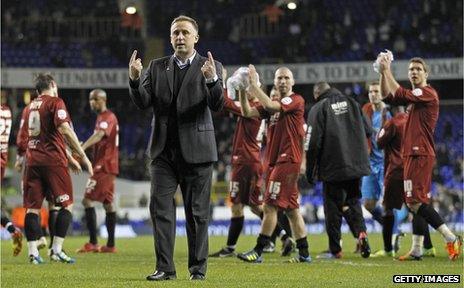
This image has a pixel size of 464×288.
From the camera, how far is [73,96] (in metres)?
39.3

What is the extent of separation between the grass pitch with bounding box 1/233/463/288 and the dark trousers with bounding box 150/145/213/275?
281mm

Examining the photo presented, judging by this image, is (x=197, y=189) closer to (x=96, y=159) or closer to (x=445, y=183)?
(x=96, y=159)

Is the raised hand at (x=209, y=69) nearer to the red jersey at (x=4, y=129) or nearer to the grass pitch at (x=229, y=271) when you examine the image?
the grass pitch at (x=229, y=271)

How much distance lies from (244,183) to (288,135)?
2039 millimetres

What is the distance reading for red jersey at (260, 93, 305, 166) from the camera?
12.3 m

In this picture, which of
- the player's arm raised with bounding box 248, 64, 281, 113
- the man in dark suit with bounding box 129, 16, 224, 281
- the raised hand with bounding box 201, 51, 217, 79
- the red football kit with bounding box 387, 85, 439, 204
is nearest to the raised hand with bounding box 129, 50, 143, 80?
the man in dark suit with bounding box 129, 16, 224, 281

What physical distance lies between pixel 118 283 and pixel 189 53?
2137mm

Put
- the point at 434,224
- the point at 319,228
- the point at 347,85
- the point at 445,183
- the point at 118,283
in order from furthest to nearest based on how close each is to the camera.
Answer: the point at 347,85 → the point at 445,183 → the point at 319,228 → the point at 434,224 → the point at 118,283

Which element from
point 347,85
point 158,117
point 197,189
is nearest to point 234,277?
point 197,189

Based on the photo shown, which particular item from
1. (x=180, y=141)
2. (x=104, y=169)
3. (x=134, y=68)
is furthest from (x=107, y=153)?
(x=134, y=68)

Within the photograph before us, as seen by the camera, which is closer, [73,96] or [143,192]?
[143,192]

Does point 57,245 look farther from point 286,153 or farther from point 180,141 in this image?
point 180,141

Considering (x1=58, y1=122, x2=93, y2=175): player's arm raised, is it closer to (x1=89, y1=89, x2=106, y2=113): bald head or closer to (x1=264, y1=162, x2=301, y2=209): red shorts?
(x1=264, y1=162, x2=301, y2=209): red shorts

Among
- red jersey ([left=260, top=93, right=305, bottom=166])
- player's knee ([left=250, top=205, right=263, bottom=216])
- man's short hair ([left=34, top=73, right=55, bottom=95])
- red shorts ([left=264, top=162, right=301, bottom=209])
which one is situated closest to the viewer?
red shorts ([left=264, top=162, right=301, bottom=209])
